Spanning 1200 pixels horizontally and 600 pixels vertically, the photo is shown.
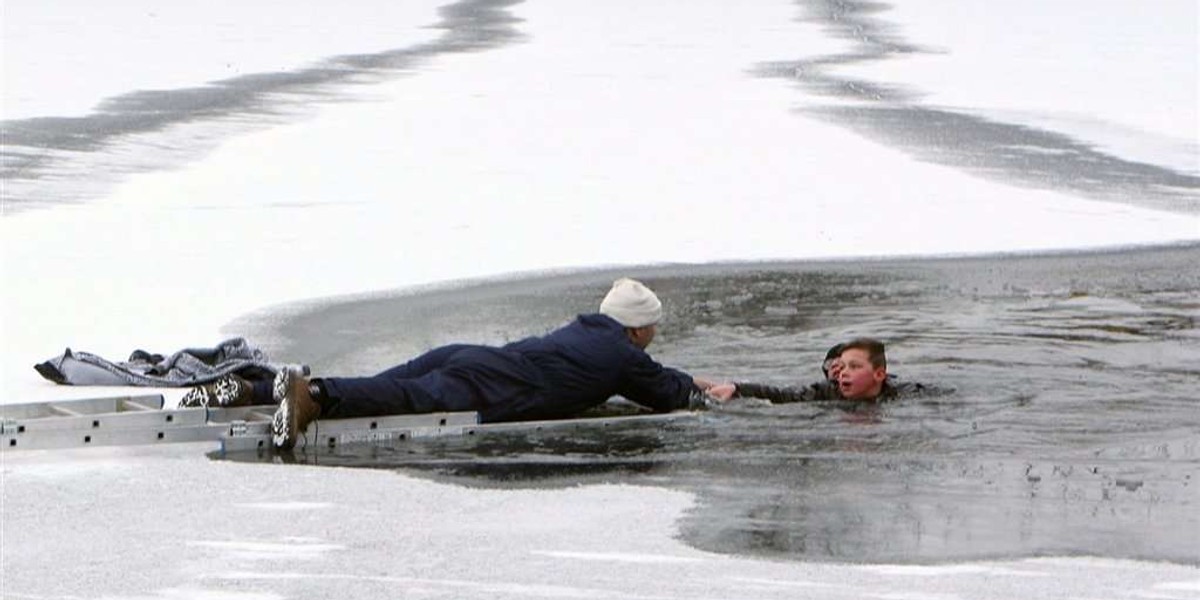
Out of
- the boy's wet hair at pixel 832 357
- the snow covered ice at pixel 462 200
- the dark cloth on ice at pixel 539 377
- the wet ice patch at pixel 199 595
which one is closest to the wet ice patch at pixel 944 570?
the snow covered ice at pixel 462 200

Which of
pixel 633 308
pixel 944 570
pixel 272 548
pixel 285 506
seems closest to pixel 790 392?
pixel 633 308

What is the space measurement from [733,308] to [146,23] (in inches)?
841

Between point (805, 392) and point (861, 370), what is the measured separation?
0.34 meters

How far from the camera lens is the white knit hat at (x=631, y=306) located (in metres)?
10.0

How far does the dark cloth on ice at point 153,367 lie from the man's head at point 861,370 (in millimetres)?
2649

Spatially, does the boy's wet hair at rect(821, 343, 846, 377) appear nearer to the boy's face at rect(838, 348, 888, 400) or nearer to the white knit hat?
the boy's face at rect(838, 348, 888, 400)

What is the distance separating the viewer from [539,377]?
9.84 meters

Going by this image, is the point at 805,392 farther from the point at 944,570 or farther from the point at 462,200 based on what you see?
the point at 462,200

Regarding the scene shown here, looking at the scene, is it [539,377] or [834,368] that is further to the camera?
[834,368]

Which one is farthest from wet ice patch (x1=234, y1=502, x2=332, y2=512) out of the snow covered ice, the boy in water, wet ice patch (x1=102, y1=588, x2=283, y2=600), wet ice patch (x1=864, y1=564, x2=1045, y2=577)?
the boy in water

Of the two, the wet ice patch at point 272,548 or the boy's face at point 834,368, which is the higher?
the boy's face at point 834,368

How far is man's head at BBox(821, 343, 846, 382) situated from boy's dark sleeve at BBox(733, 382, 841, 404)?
0.20 feet

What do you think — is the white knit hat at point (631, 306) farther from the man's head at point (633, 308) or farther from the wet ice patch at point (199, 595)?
the wet ice patch at point (199, 595)

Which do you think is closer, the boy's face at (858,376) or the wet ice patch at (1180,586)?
the wet ice patch at (1180,586)
